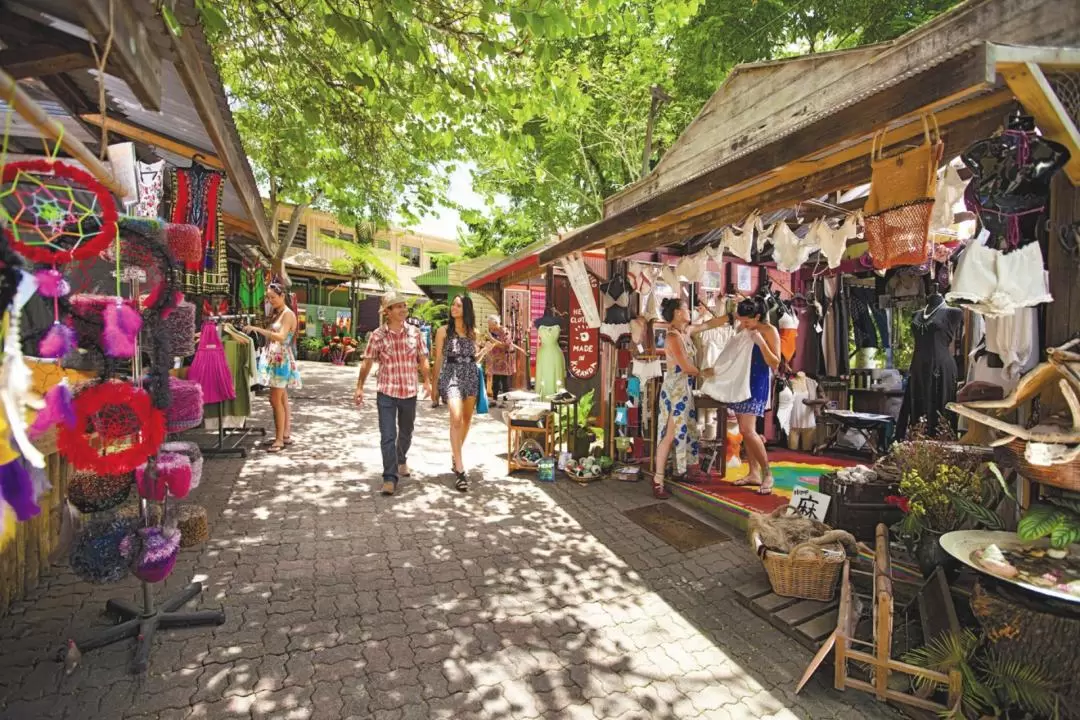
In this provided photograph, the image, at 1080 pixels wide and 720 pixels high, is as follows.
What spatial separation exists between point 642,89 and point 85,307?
1340 centimetres

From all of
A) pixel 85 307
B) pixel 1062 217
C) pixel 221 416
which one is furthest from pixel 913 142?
pixel 221 416

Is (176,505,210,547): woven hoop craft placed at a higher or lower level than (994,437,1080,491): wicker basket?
lower

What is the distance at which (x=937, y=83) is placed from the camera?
277 centimetres

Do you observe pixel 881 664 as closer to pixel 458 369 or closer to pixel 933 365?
pixel 933 365

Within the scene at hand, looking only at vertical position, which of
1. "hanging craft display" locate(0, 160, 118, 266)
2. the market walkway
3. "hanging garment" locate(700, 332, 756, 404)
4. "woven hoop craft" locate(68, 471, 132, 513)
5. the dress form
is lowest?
the market walkway

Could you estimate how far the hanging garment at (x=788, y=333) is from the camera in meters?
7.21

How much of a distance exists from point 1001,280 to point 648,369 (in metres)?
4.27

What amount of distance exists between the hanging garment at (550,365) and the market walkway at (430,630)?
3424 millimetres

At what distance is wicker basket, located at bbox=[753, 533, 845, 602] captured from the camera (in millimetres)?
3465

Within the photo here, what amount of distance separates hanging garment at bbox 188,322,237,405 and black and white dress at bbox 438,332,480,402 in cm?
270

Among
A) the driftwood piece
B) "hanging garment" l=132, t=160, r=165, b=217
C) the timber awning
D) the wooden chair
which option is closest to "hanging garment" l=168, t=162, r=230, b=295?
"hanging garment" l=132, t=160, r=165, b=217

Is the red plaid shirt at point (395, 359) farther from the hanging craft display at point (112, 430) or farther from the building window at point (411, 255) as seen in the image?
the building window at point (411, 255)

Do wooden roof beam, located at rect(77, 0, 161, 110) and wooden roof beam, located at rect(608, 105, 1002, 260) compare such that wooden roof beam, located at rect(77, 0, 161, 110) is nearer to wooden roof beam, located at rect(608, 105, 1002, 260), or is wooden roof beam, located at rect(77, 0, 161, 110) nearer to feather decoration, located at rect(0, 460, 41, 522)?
feather decoration, located at rect(0, 460, 41, 522)

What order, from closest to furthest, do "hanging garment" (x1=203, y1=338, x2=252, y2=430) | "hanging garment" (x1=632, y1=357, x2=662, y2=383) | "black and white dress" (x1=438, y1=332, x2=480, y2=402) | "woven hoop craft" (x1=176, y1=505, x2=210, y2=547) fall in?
"woven hoop craft" (x1=176, y1=505, x2=210, y2=547)
"black and white dress" (x1=438, y1=332, x2=480, y2=402)
"hanging garment" (x1=632, y1=357, x2=662, y2=383)
"hanging garment" (x1=203, y1=338, x2=252, y2=430)
